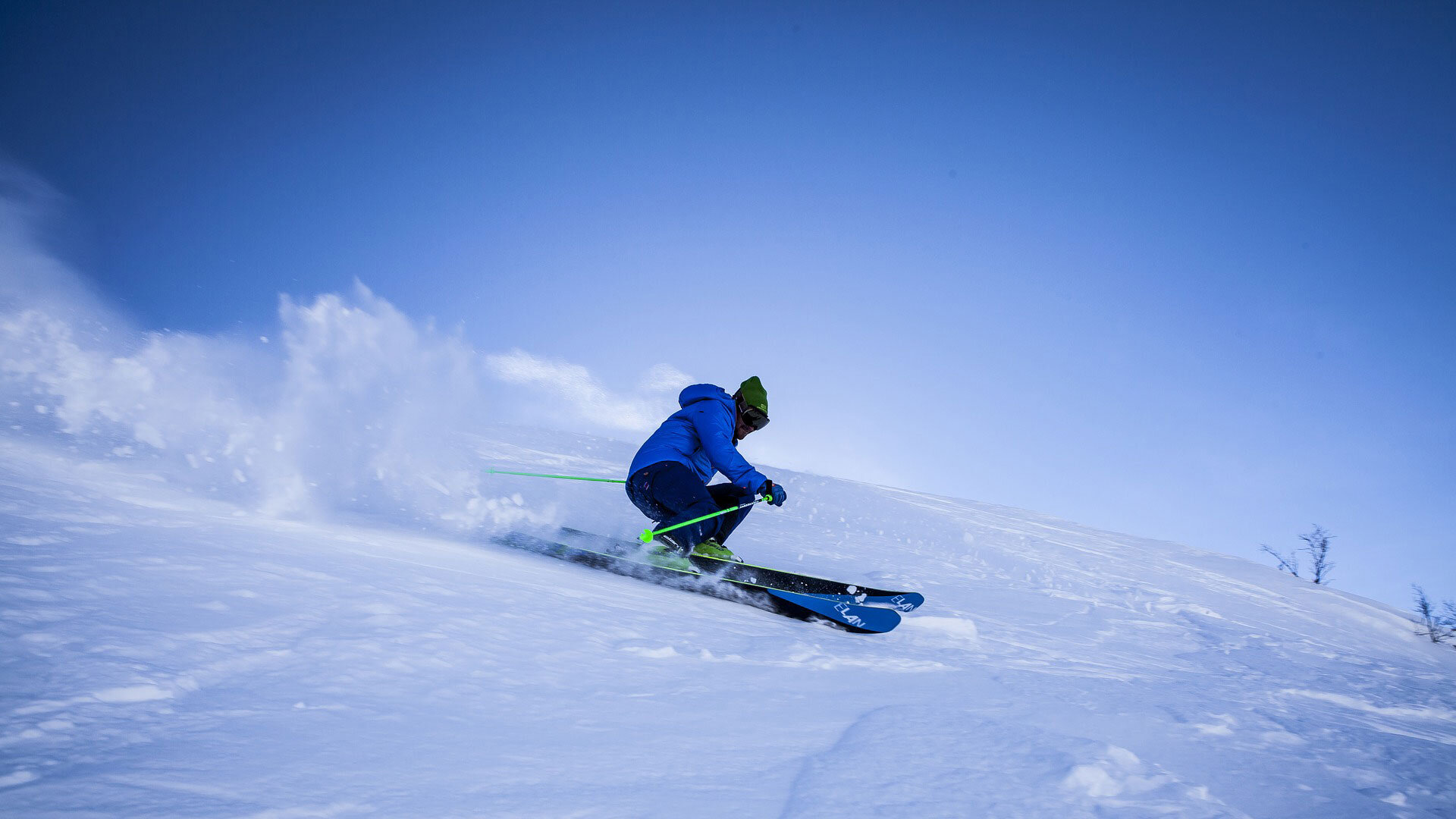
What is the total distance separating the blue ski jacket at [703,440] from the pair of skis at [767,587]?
66 centimetres

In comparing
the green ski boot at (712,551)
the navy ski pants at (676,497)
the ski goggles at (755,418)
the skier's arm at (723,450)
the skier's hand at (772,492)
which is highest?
the ski goggles at (755,418)

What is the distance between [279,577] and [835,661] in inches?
94.1

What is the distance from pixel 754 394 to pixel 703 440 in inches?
26.7

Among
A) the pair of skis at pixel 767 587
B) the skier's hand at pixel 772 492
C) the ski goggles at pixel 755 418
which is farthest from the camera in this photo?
the ski goggles at pixel 755 418

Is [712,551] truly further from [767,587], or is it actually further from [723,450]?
[723,450]

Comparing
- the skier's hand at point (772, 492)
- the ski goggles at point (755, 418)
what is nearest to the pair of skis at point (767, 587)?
the skier's hand at point (772, 492)

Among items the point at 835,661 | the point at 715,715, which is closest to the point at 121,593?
the point at 715,715

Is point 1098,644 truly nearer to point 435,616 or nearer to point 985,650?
point 985,650

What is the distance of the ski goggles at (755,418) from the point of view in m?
4.97

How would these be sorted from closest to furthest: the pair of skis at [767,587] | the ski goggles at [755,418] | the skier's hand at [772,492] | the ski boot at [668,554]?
1. the pair of skis at [767,587]
2. the skier's hand at [772,492]
3. the ski boot at [668,554]
4. the ski goggles at [755,418]

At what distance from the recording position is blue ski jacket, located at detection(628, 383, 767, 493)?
4.54m

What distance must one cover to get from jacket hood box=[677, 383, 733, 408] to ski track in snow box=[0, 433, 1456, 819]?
1570mm

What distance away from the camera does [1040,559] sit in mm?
8688

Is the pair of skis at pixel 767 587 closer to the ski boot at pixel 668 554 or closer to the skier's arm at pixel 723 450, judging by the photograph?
the ski boot at pixel 668 554
